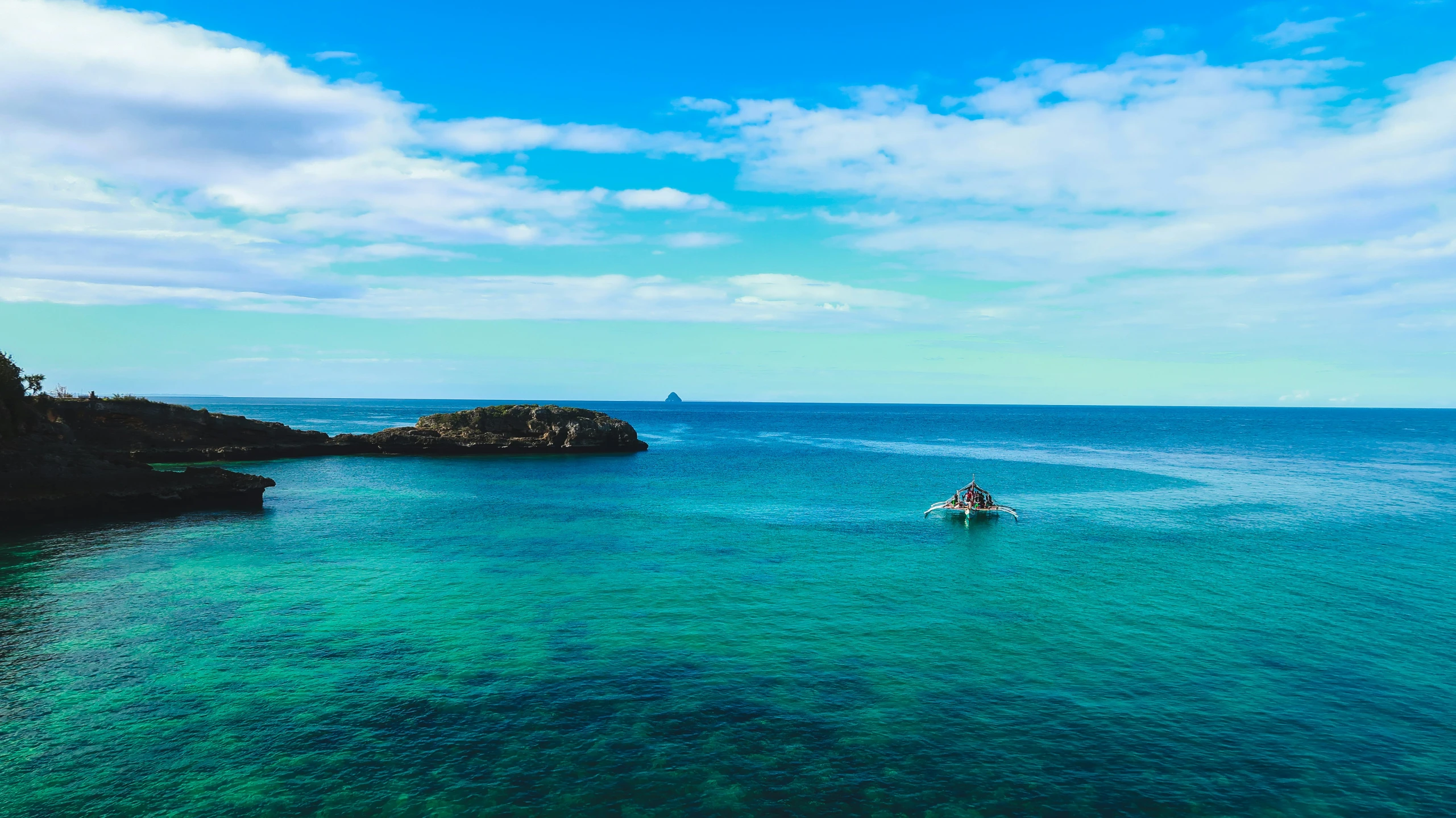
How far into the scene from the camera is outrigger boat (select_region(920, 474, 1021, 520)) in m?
68.2

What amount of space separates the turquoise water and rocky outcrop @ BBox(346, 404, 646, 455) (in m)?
57.7

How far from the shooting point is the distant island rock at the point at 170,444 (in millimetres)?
58500

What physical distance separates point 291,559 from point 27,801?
29034 mm

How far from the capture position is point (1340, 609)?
39219 millimetres

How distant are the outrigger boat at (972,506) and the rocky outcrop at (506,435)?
7301 cm

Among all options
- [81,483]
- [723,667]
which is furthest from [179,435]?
[723,667]

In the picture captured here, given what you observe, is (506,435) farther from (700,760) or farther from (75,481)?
(700,760)

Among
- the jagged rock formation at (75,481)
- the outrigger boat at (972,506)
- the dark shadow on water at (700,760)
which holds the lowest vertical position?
the dark shadow on water at (700,760)

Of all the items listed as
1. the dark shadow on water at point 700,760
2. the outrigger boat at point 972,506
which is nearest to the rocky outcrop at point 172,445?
the dark shadow on water at point 700,760

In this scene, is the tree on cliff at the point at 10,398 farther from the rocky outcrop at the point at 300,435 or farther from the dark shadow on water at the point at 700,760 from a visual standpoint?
the dark shadow on water at the point at 700,760

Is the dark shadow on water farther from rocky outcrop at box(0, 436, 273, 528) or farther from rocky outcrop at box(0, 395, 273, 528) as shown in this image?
rocky outcrop at box(0, 395, 273, 528)

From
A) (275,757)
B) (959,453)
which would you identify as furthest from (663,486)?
(959,453)

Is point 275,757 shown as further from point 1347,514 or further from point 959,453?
point 959,453

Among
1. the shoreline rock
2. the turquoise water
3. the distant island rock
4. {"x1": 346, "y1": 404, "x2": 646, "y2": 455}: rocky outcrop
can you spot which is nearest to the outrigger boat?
the turquoise water
